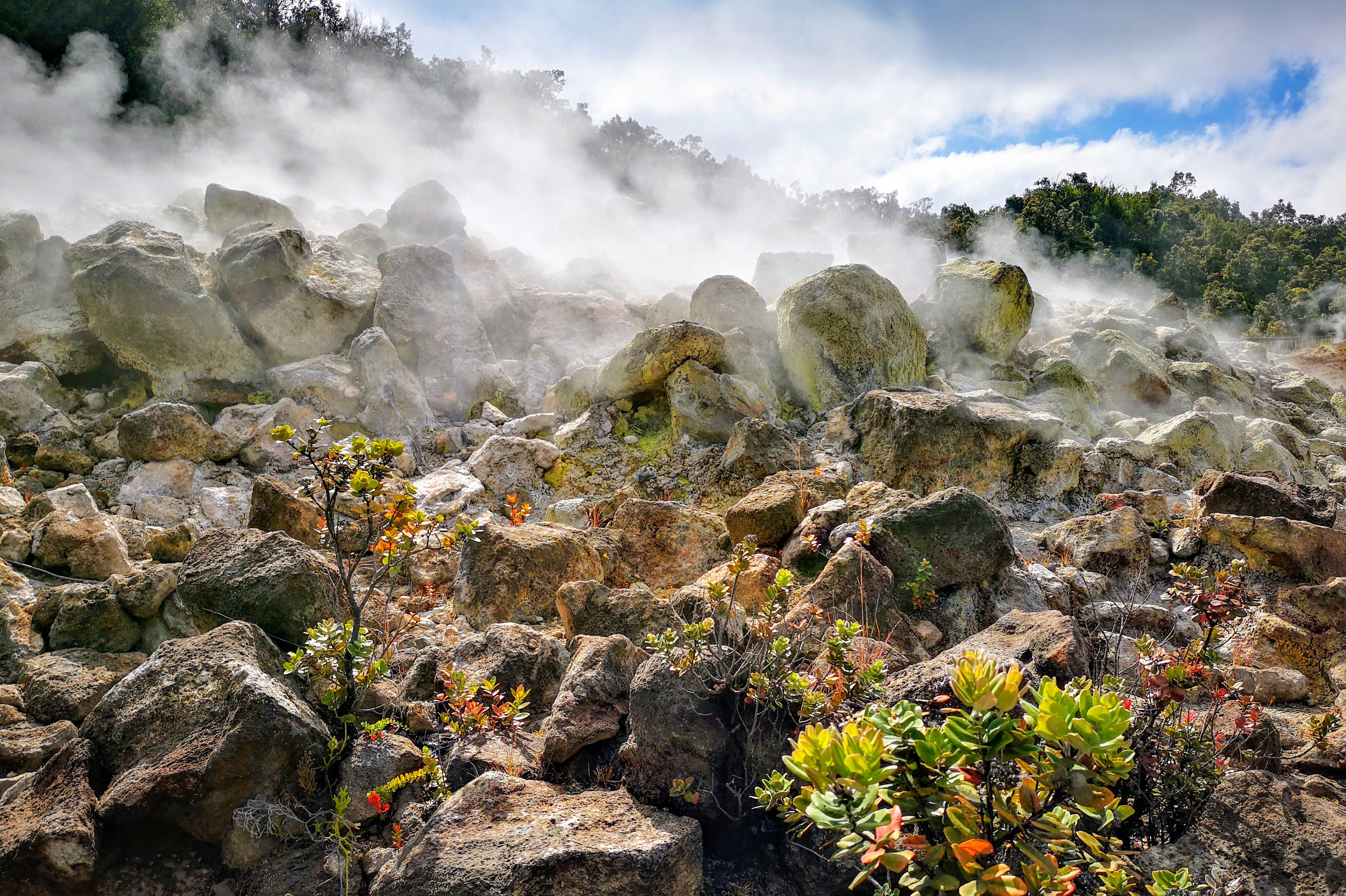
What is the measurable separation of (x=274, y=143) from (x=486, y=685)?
57.4ft

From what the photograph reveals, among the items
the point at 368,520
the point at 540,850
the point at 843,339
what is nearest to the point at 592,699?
the point at 540,850

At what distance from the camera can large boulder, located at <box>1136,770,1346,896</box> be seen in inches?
68.1

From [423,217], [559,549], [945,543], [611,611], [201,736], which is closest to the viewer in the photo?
[201,736]

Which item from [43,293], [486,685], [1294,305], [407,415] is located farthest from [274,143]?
[1294,305]

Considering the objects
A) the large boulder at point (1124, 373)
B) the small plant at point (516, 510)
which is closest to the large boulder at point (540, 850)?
the small plant at point (516, 510)

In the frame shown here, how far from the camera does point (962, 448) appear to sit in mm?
5637

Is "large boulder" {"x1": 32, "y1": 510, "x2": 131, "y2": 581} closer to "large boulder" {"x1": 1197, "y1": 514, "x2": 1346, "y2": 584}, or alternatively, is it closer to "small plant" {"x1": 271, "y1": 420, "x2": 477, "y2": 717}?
"small plant" {"x1": 271, "y1": 420, "x2": 477, "y2": 717}

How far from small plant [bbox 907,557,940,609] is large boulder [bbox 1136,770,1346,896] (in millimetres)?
1665

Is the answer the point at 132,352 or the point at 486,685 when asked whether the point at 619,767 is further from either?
the point at 132,352

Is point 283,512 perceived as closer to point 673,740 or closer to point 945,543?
point 673,740

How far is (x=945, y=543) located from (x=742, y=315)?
458cm

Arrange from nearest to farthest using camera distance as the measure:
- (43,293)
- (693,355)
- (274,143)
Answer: (693,355)
(43,293)
(274,143)

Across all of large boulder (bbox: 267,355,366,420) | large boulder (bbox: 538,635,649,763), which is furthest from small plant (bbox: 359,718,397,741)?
large boulder (bbox: 267,355,366,420)

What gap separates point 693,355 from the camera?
657 centimetres
